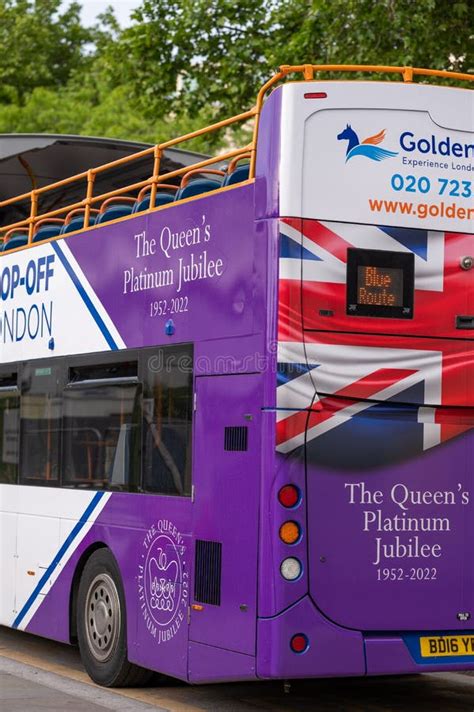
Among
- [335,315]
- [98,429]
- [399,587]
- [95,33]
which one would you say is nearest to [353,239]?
[335,315]

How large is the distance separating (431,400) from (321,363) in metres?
0.77

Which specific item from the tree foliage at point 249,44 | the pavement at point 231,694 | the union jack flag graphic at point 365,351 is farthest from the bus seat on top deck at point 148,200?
the tree foliage at point 249,44

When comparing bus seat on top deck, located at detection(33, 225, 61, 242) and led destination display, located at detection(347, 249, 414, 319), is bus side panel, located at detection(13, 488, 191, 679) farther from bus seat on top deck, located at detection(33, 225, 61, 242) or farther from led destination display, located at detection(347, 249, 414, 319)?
bus seat on top deck, located at detection(33, 225, 61, 242)

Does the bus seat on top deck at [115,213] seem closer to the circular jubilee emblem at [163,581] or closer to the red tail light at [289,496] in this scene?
the circular jubilee emblem at [163,581]

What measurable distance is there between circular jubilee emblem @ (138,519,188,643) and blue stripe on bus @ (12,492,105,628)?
3.34 feet

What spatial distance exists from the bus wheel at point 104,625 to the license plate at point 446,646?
7.74ft

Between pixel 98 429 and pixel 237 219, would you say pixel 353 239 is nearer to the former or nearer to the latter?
pixel 237 219

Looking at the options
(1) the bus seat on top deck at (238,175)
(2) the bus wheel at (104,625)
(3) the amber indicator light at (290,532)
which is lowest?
(2) the bus wheel at (104,625)

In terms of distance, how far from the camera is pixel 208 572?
8.38 m

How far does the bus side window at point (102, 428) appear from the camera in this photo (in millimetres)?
9648

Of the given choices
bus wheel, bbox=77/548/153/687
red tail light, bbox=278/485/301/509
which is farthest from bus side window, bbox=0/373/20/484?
red tail light, bbox=278/485/301/509

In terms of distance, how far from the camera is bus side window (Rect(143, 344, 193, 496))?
886cm

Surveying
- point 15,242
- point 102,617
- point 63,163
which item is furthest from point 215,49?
point 102,617

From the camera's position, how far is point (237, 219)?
839 cm
